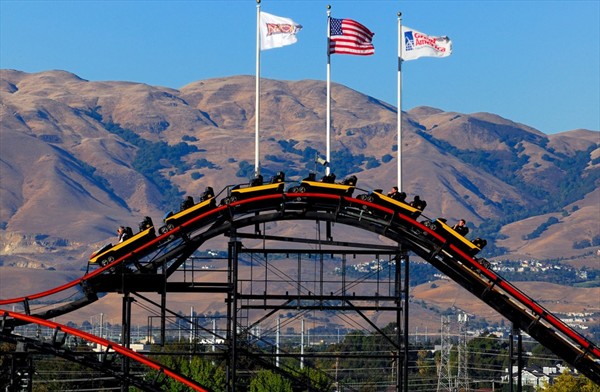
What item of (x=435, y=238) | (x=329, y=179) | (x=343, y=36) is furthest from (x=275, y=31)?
(x=435, y=238)

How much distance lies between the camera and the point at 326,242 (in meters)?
77.2

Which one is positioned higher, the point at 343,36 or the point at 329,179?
the point at 343,36

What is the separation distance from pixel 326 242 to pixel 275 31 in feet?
48.2

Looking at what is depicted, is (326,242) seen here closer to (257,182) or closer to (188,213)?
(257,182)

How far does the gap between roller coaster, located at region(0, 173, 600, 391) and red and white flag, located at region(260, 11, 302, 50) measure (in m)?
10.7

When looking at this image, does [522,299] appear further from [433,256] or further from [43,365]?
[43,365]

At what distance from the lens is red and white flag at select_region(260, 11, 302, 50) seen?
85.8m

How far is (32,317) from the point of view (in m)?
76.6

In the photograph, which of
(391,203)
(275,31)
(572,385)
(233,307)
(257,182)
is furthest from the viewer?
(572,385)

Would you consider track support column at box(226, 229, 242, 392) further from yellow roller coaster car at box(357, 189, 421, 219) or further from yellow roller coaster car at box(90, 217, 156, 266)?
yellow roller coaster car at box(357, 189, 421, 219)

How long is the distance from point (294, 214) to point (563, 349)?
15.2 m

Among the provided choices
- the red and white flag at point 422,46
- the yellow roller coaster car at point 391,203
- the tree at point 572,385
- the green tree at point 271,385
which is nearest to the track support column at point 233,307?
the yellow roller coaster car at point 391,203

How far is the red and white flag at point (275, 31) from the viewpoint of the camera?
85750 millimetres

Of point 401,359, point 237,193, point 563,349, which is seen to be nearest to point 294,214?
point 237,193
